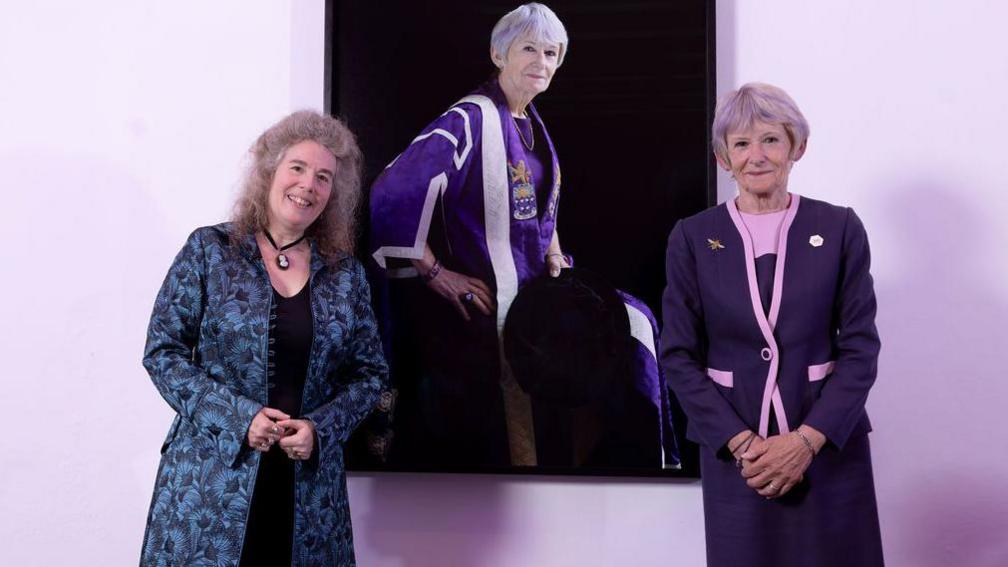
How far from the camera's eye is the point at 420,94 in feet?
7.38

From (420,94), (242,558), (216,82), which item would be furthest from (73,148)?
(242,558)

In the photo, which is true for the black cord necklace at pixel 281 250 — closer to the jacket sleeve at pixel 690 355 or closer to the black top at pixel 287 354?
the black top at pixel 287 354

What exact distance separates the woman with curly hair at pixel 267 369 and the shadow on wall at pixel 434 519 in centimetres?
42

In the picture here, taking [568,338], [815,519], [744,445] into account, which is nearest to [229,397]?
[568,338]

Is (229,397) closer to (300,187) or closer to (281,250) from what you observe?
(281,250)

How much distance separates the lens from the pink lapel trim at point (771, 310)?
5.25 feet

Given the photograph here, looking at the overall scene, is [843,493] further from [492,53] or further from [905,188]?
[492,53]

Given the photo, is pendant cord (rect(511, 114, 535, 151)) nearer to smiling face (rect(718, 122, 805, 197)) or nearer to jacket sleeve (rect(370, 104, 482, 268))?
jacket sleeve (rect(370, 104, 482, 268))

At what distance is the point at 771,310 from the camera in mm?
1634

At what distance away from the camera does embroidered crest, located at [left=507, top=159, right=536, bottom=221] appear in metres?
2.19

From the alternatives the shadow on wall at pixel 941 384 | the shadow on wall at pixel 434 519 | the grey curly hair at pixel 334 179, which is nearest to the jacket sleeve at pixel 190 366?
the grey curly hair at pixel 334 179

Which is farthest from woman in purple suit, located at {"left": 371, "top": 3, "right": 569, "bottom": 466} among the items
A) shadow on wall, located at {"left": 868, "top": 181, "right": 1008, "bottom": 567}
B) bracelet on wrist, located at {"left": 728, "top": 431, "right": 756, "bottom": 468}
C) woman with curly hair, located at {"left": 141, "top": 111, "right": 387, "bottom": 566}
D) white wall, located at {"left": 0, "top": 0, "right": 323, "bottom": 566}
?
shadow on wall, located at {"left": 868, "top": 181, "right": 1008, "bottom": 567}

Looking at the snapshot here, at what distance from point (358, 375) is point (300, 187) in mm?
459

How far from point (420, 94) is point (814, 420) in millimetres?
1350
